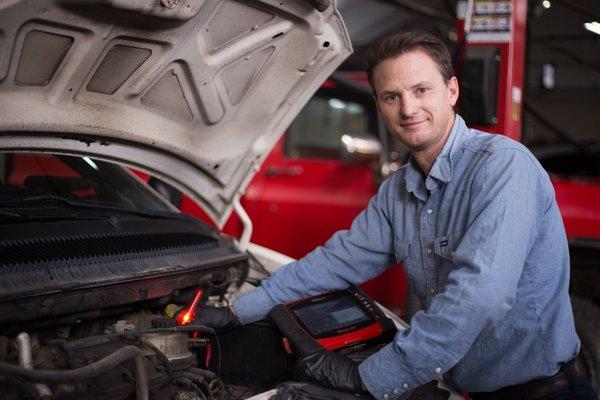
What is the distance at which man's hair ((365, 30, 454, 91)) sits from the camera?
5.54 feet

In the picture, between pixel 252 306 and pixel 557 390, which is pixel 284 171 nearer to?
pixel 252 306

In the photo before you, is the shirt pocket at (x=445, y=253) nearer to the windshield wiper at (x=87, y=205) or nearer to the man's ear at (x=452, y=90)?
the man's ear at (x=452, y=90)

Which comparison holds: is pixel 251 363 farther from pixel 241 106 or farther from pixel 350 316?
pixel 241 106

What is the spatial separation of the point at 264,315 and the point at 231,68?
778 mm

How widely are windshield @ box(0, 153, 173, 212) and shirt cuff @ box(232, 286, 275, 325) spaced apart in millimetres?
435

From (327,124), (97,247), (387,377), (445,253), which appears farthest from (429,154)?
(327,124)

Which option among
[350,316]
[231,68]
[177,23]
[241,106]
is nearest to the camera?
[177,23]

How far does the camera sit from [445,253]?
168 cm

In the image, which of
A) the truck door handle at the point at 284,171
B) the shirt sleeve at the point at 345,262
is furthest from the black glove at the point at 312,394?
the truck door handle at the point at 284,171

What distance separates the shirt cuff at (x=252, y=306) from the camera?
1.87 meters

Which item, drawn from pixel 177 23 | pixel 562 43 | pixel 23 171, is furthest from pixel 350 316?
pixel 562 43

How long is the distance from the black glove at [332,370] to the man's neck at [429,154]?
593mm

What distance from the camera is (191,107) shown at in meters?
2.03

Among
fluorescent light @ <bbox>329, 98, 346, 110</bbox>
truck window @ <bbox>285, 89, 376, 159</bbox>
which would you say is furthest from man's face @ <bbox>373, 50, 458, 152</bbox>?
fluorescent light @ <bbox>329, 98, 346, 110</bbox>
